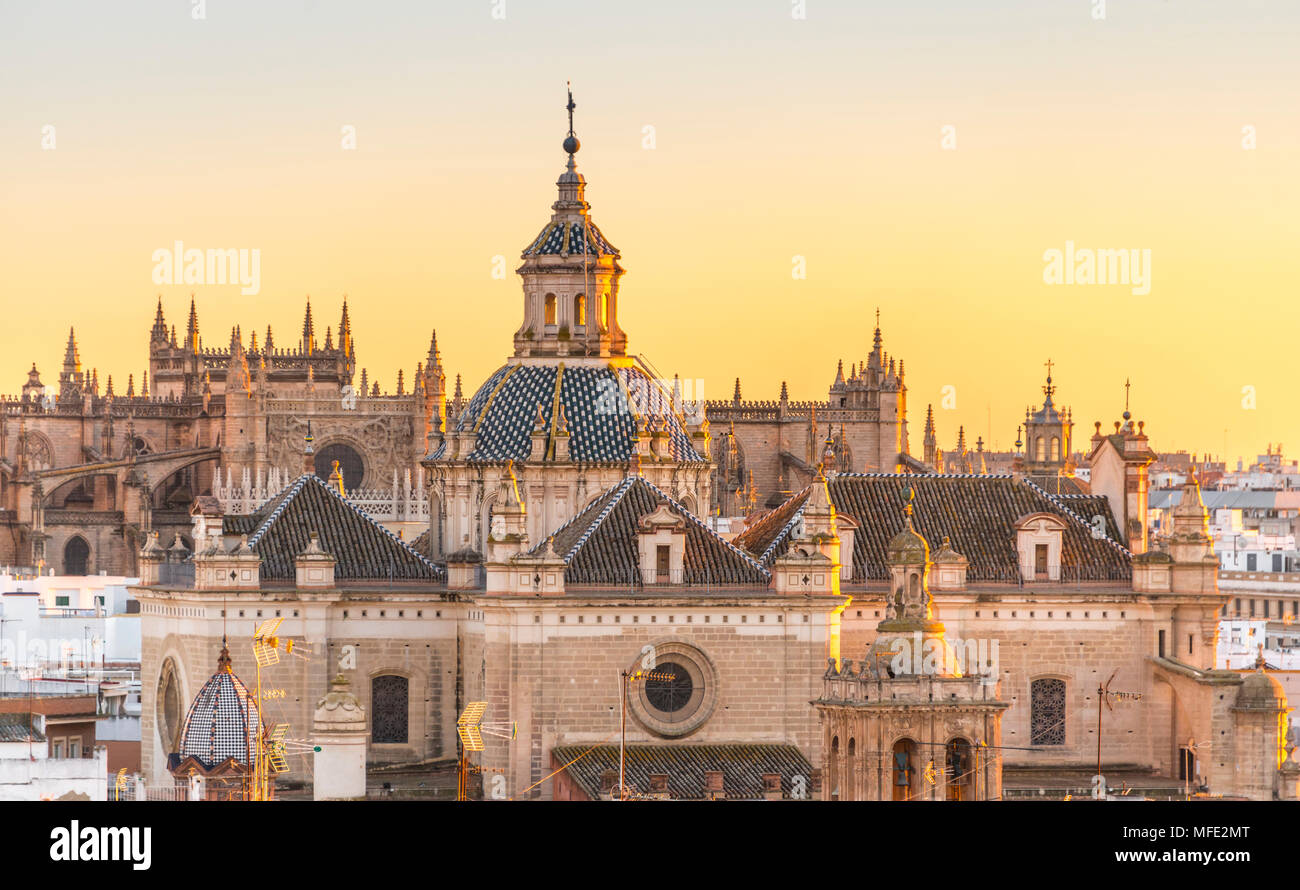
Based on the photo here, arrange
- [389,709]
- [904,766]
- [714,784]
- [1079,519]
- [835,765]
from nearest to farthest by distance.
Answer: [904,766]
[835,765]
[714,784]
[389,709]
[1079,519]

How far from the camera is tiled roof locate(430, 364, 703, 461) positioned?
219 ft

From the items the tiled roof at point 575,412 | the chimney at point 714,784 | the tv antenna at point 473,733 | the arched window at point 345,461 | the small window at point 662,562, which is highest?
the arched window at point 345,461

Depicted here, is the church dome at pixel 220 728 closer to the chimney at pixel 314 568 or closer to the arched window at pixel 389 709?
the chimney at pixel 314 568

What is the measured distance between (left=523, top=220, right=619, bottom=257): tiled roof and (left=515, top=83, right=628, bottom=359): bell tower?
22 millimetres

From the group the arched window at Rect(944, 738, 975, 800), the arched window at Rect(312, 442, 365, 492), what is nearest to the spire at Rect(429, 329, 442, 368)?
the arched window at Rect(312, 442, 365, 492)

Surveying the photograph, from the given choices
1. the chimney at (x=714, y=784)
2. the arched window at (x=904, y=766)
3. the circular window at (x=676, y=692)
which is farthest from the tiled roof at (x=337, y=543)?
the arched window at (x=904, y=766)

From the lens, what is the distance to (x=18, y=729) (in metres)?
69.4

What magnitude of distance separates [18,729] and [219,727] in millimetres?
13242

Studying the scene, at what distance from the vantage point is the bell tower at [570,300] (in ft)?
226

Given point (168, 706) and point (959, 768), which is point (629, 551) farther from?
point (168, 706)

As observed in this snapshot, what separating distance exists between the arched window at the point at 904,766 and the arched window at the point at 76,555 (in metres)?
71.0

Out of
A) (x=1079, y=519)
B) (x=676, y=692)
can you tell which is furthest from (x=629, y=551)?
(x=1079, y=519)

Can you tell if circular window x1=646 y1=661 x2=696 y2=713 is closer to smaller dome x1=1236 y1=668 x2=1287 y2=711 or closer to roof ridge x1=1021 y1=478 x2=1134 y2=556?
roof ridge x1=1021 y1=478 x2=1134 y2=556
